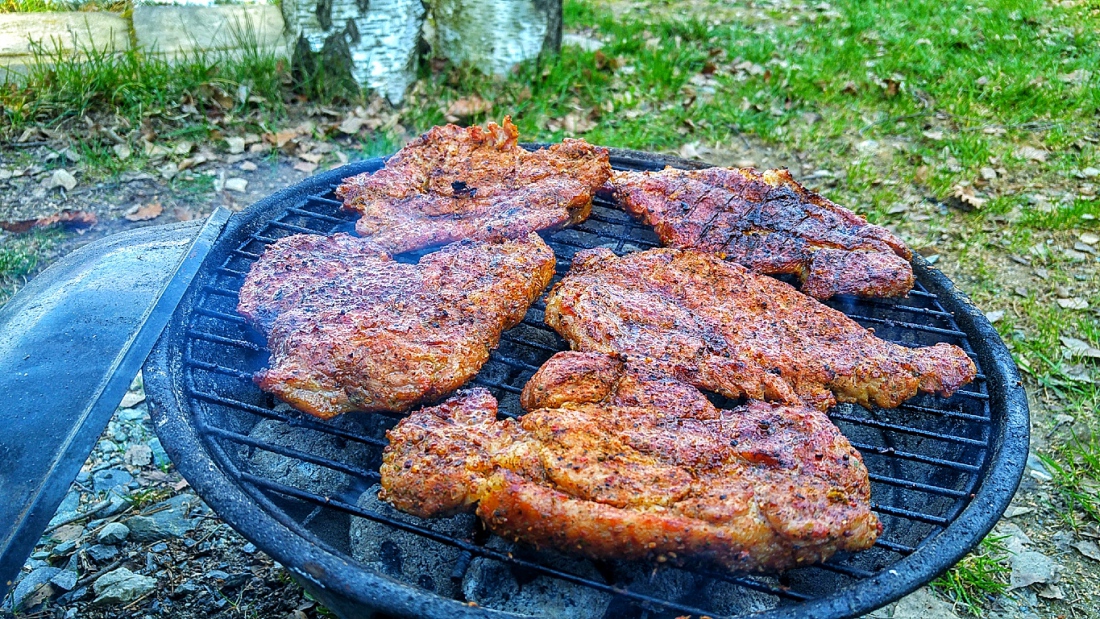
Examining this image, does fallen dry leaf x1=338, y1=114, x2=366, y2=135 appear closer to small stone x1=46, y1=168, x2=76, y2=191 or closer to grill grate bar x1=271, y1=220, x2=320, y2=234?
small stone x1=46, y1=168, x2=76, y2=191

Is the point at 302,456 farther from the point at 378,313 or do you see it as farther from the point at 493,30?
the point at 493,30

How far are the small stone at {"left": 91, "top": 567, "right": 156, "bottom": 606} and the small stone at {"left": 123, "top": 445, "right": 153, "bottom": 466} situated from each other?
2.28 ft

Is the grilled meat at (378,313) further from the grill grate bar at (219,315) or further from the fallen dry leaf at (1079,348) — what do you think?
the fallen dry leaf at (1079,348)

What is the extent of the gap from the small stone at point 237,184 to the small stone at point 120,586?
3.08m

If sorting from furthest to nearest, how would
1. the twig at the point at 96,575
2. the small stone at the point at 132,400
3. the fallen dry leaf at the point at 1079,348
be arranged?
the fallen dry leaf at the point at 1079,348 < the small stone at the point at 132,400 < the twig at the point at 96,575

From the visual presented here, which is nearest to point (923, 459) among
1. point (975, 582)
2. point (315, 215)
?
point (975, 582)

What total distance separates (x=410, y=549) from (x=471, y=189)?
1.51 metres

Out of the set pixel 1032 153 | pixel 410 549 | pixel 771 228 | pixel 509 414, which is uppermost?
pixel 771 228

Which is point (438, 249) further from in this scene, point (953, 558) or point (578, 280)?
point (953, 558)

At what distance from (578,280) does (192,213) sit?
143 inches

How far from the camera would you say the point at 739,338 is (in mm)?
2543

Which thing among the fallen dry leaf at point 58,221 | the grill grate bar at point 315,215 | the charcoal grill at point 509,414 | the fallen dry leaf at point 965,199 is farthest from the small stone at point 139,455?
the fallen dry leaf at point 965,199

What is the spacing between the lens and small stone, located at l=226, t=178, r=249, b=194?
18.1ft

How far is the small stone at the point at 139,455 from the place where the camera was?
373 centimetres
